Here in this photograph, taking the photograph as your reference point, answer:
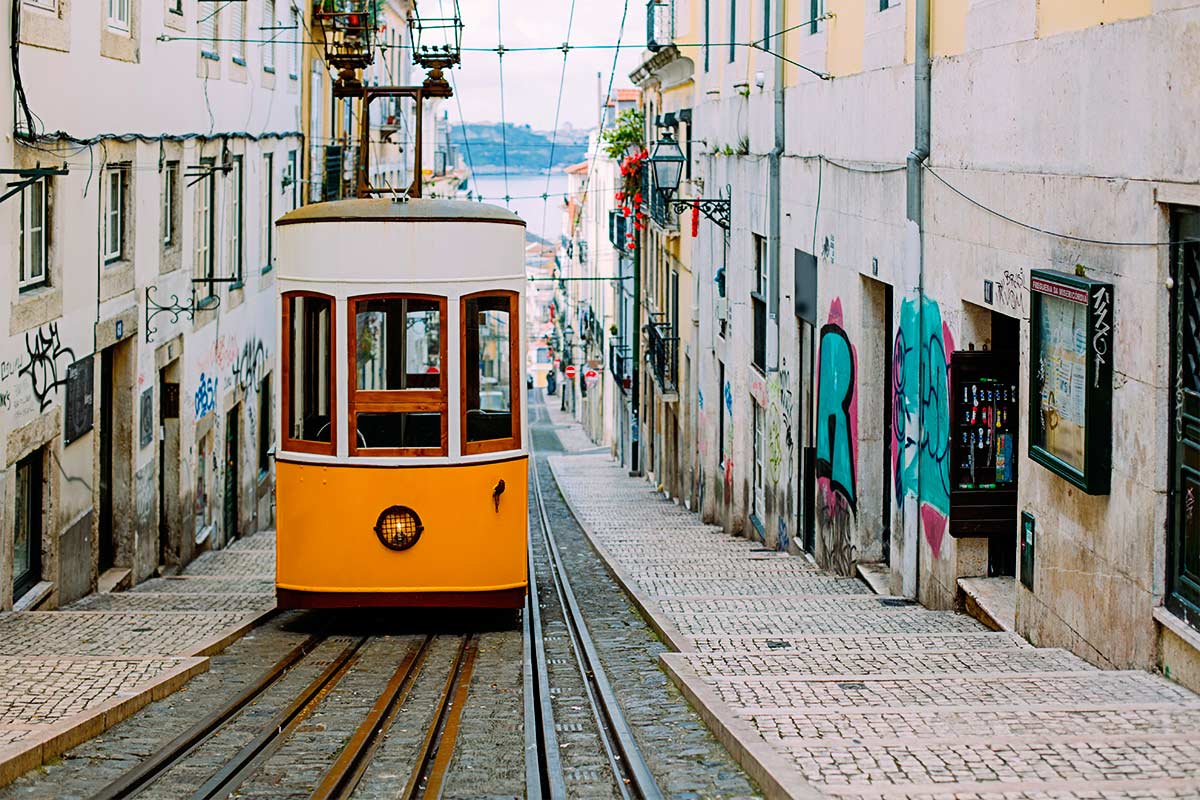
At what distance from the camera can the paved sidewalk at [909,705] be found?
5.73 m

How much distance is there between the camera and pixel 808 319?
50.9 feet

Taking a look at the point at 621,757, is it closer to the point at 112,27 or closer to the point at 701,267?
the point at 112,27

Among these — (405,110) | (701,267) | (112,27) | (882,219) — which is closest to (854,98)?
(882,219)

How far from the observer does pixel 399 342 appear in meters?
10.8

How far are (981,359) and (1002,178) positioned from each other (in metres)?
1.15

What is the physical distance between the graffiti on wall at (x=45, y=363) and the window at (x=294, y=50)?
13.4 m

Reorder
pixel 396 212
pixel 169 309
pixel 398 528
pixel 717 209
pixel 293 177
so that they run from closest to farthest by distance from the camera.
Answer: pixel 398 528 < pixel 396 212 < pixel 169 309 < pixel 717 209 < pixel 293 177

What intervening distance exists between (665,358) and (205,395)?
40.4ft

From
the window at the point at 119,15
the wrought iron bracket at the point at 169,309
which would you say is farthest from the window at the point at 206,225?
the window at the point at 119,15

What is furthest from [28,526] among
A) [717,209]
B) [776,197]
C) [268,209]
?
[717,209]

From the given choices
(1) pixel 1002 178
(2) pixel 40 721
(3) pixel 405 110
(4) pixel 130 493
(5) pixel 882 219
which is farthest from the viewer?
(3) pixel 405 110

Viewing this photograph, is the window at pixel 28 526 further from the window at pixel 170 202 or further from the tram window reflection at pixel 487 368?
the window at pixel 170 202

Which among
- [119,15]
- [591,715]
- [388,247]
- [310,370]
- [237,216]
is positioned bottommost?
[591,715]

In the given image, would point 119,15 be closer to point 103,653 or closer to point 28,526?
point 28,526
